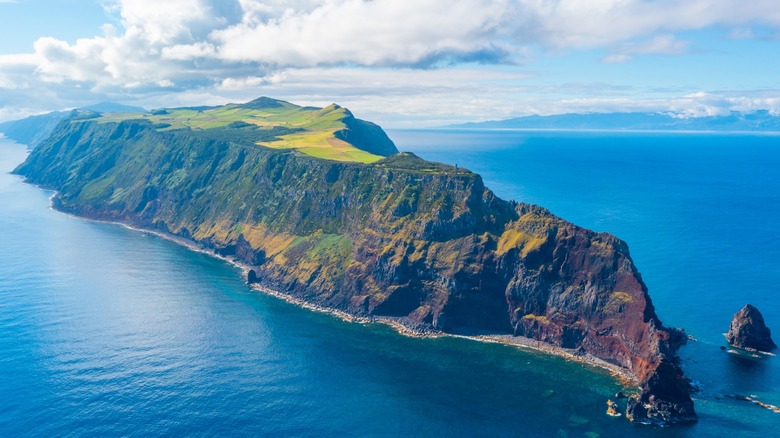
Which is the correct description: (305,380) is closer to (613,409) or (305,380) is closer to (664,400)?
(613,409)

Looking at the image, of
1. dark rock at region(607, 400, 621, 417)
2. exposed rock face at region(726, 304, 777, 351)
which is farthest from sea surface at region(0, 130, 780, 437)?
exposed rock face at region(726, 304, 777, 351)

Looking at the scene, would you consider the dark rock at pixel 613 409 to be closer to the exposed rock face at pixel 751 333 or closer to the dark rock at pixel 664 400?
the dark rock at pixel 664 400

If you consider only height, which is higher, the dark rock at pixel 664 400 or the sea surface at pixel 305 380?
the dark rock at pixel 664 400

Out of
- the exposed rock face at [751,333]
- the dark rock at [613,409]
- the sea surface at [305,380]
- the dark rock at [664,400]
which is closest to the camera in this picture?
the sea surface at [305,380]

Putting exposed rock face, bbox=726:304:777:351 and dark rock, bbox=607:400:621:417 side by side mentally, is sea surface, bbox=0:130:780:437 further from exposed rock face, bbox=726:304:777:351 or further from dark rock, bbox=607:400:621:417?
exposed rock face, bbox=726:304:777:351

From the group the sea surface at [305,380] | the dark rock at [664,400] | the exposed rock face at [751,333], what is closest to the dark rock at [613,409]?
the sea surface at [305,380]

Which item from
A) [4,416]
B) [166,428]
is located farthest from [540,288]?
[4,416]

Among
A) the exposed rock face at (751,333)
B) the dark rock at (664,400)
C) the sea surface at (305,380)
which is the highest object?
the exposed rock face at (751,333)

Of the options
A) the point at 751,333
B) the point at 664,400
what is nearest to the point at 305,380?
the point at 664,400
